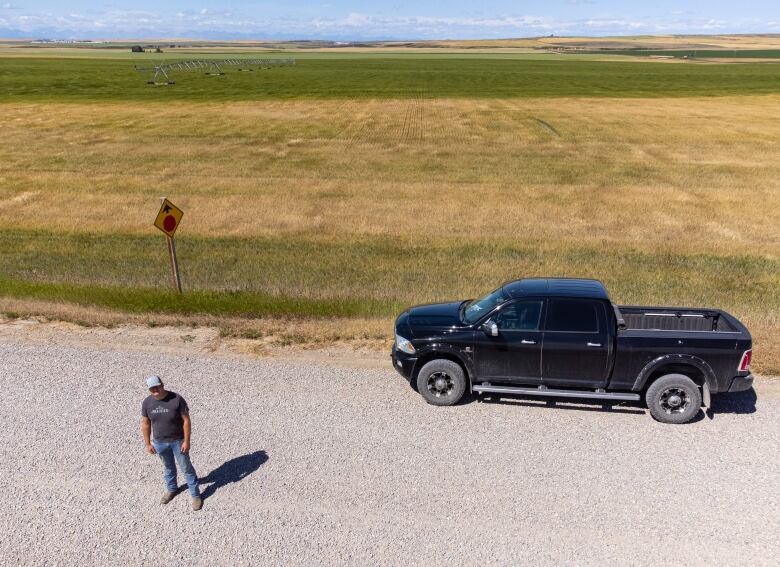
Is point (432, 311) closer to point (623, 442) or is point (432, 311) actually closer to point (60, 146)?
point (623, 442)

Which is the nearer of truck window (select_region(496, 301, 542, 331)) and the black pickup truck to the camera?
the black pickup truck

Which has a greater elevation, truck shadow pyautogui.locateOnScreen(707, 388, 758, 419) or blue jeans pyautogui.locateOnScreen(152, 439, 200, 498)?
blue jeans pyautogui.locateOnScreen(152, 439, 200, 498)

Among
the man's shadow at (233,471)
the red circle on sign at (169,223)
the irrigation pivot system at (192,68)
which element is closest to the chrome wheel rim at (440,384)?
the man's shadow at (233,471)

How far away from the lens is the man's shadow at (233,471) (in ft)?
23.5

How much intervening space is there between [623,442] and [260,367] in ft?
19.1

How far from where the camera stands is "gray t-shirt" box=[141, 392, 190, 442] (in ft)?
21.4

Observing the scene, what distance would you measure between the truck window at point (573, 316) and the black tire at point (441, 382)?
1.51 meters

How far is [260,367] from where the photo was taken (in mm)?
10109

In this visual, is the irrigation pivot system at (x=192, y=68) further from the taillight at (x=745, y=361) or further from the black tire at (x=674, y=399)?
the taillight at (x=745, y=361)

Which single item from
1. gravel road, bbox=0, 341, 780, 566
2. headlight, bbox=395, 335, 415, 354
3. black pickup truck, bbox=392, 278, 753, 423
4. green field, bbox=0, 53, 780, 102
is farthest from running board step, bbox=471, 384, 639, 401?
green field, bbox=0, 53, 780, 102

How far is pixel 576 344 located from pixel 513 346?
35.6 inches

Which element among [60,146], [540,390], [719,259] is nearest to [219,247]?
[540,390]

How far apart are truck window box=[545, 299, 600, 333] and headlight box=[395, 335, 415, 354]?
2.04 metres

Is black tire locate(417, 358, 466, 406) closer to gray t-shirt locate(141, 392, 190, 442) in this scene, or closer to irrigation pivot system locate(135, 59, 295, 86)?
gray t-shirt locate(141, 392, 190, 442)
